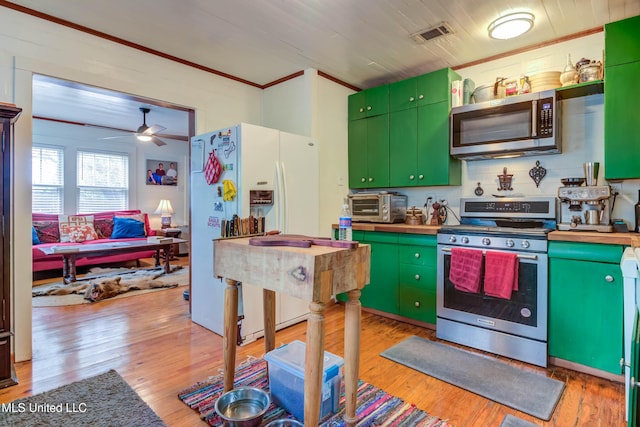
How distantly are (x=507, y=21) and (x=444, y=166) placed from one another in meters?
1.22

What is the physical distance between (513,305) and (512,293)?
0.09 m

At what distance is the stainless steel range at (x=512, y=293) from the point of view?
7.59ft

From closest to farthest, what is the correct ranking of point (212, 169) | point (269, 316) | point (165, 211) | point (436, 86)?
point (269, 316), point (212, 169), point (436, 86), point (165, 211)

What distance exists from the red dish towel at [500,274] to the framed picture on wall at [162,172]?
21.5ft

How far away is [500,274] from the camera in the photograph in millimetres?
2385

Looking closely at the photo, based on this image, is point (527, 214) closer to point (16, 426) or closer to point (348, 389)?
point (348, 389)

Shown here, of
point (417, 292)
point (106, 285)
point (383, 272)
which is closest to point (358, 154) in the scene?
point (383, 272)

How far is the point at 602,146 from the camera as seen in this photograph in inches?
102

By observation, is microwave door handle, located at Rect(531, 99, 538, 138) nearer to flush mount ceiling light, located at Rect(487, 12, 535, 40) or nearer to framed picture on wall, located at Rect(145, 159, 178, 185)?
flush mount ceiling light, located at Rect(487, 12, 535, 40)

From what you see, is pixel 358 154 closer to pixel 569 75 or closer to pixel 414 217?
pixel 414 217

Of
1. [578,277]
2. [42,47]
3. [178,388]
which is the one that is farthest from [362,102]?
[178,388]

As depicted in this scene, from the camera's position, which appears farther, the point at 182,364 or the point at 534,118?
the point at 534,118

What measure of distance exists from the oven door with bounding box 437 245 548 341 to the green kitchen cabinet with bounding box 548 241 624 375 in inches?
2.4

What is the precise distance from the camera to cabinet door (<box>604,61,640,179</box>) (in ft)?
7.29
